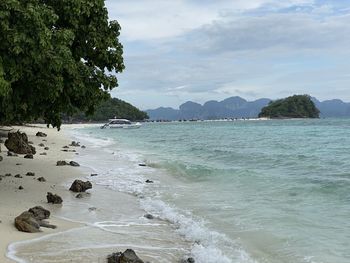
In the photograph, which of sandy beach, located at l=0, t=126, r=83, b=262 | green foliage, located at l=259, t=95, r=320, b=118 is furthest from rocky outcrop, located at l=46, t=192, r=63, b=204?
green foliage, located at l=259, t=95, r=320, b=118

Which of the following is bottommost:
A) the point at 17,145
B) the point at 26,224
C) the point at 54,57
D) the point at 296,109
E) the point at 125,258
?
the point at 125,258

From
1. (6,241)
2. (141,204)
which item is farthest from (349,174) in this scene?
(6,241)

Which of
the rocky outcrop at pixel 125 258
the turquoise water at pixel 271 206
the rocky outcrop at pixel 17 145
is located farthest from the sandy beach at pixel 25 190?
the turquoise water at pixel 271 206

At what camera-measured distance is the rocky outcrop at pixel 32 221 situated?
29.9 feet

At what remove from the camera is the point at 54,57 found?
1105 centimetres

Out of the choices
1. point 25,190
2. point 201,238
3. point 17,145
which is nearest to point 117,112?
point 17,145

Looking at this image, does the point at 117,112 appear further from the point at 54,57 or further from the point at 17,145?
the point at 54,57

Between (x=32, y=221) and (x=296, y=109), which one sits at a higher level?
(x=296, y=109)

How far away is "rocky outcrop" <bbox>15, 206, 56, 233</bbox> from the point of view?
358 inches

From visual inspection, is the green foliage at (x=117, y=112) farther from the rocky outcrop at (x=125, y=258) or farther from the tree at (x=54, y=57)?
the rocky outcrop at (x=125, y=258)

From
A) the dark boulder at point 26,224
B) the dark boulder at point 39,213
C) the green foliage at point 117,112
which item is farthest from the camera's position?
the green foliage at point 117,112

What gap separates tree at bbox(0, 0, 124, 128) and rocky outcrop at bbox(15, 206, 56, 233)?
2.64 meters

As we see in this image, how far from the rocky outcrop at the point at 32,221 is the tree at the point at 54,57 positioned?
2.64 m

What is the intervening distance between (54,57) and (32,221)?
4003mm
